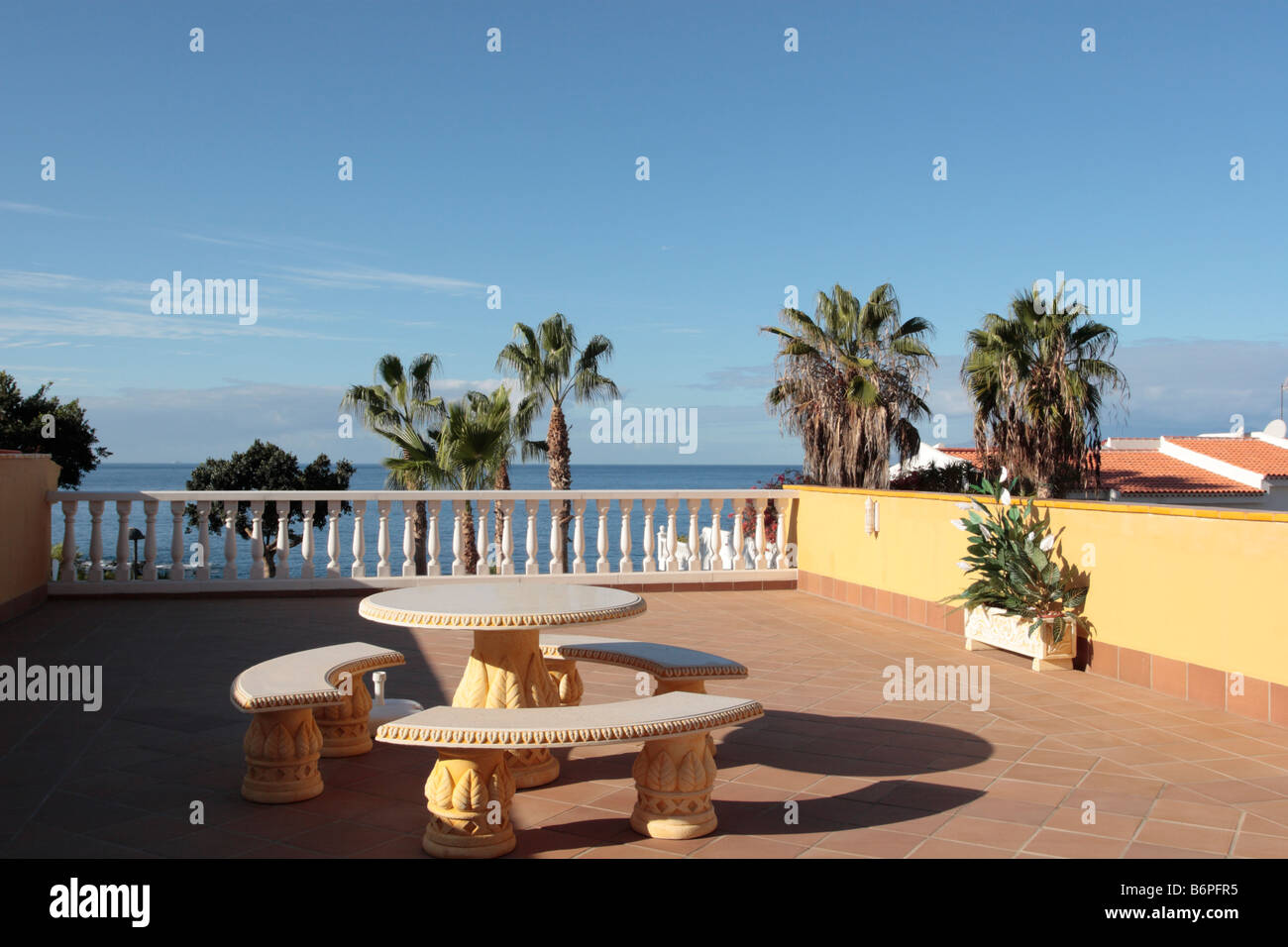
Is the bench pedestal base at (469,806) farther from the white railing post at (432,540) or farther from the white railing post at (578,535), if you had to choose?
the white railing post at (578,535)

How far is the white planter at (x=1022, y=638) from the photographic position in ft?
21.4

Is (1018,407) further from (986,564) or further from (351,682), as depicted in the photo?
(351,682)

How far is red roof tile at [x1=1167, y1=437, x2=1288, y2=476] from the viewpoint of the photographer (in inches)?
1620

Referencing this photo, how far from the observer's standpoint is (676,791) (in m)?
3.42

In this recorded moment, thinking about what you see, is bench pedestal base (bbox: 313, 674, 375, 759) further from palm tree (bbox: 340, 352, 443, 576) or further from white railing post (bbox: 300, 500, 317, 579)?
palm tree (bbox: 340, 352, 443, 576)

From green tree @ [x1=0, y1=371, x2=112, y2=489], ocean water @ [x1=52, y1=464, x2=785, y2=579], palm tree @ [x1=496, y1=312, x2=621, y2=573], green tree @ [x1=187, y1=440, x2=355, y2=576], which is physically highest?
palm tree @ [x1=496, y1=312, x2=621, y2=573]

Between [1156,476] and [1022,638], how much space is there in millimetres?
37440

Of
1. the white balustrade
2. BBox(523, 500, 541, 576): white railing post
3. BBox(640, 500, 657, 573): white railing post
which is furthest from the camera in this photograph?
BBox(640, 500, 657, 573): white railing post

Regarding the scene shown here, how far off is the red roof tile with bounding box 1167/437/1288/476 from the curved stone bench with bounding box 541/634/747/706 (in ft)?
143

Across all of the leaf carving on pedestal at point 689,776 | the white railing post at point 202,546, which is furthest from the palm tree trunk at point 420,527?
the leaf carving on pedestal at point 689,776

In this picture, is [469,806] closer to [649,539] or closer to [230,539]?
[230,539]

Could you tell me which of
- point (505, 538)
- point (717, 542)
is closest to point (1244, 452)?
point (717, 542)

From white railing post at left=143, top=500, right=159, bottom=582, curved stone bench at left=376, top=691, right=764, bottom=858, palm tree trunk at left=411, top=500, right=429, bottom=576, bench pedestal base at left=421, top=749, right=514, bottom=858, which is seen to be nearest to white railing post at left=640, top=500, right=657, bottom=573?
palm tree trunk at left=411, top=500, right=429, bottom=576

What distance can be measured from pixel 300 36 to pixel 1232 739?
1747 centimetres
